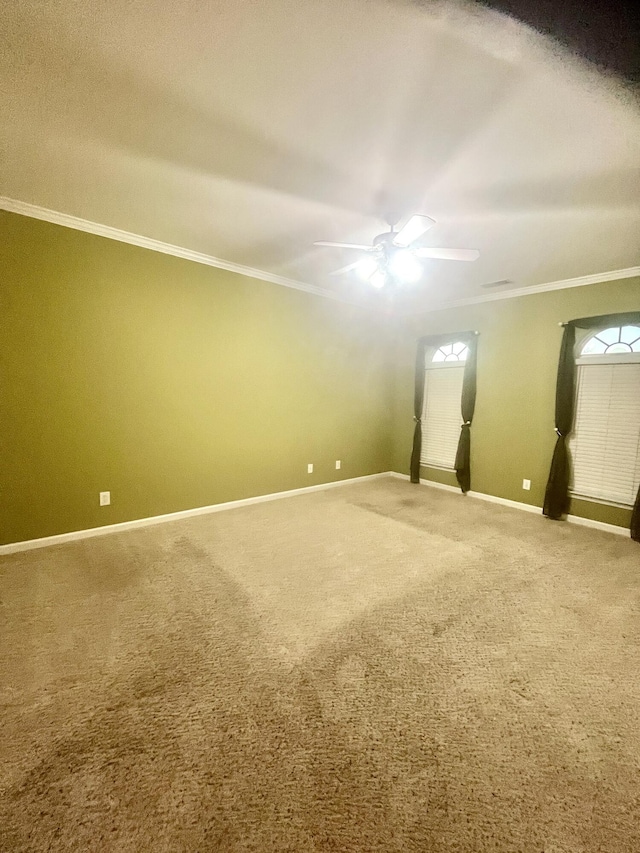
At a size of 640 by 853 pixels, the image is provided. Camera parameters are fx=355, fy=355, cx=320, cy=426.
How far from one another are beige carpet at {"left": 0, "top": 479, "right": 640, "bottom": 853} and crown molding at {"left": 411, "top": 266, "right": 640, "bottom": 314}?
8.89ft

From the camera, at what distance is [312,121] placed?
68.4 inches

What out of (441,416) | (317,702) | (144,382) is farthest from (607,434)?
(144,382)

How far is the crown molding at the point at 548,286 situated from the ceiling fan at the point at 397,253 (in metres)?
1.93

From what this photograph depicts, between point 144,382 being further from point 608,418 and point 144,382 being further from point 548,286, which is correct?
point 608,418

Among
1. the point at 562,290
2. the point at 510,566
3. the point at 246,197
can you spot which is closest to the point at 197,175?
the point at 246,197

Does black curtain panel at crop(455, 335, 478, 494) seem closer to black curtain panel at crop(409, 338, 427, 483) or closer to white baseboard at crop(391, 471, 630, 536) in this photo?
white baseboard at crop(391, 471, 630, 536)

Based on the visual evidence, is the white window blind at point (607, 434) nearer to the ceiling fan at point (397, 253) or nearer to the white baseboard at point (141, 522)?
the ceiling fan at point (397, 253)

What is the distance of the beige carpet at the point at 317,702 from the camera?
113 cm

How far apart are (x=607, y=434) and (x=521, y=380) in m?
1.01

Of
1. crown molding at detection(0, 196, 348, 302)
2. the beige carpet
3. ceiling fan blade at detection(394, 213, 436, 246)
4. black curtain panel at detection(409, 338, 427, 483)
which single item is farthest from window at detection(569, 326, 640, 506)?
crown molding at detection(0, 196, 348, 302)

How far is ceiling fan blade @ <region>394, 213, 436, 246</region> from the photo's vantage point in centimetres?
202

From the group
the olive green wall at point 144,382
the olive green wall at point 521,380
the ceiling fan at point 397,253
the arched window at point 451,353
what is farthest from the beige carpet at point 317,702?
the arched window at point 451,353

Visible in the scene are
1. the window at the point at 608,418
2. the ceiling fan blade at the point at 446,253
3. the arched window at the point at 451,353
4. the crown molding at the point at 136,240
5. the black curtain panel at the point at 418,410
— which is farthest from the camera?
the black curtain panel at the point at 418,410

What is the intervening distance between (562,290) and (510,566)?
303 cm
